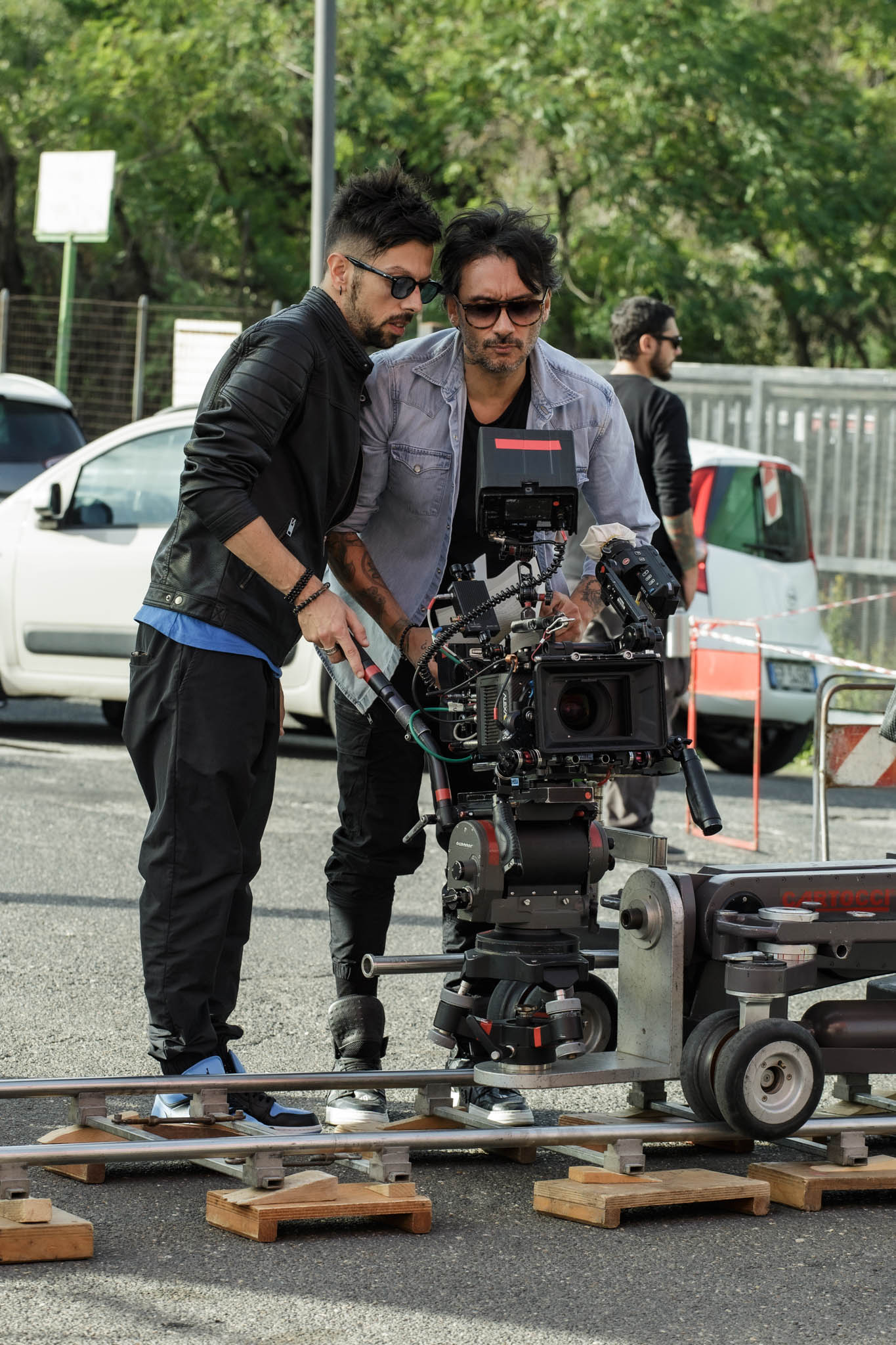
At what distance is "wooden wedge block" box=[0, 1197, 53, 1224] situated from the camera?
3.61 metres

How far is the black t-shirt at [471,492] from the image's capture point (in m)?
4.64

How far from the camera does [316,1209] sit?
3.81 m

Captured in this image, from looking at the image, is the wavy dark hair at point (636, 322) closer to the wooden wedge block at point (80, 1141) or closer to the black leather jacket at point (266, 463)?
the black leather jacket at point (266, 463)

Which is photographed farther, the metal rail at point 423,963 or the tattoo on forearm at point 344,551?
the tattoo on forearm at point 344,551

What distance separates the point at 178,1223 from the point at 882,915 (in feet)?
5.67

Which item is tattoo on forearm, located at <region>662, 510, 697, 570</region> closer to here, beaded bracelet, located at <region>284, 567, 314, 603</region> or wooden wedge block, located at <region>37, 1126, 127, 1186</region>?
beaded bracelet, located at <region>284, 567, 314, 603</region>

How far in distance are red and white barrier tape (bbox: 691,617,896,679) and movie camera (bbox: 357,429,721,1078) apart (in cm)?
463

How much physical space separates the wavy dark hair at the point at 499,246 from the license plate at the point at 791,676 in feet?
22.4

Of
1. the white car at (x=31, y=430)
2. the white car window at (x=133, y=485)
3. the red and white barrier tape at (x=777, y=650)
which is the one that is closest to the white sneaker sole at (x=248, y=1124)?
the red and white barrier tape at (x=777, y=650)

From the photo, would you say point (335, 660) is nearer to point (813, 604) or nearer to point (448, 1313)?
point (448, 1313)

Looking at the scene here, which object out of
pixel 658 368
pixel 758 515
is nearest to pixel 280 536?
pixel 658 368

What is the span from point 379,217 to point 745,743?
26.1 feet

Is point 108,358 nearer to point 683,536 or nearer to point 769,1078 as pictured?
point 683,536

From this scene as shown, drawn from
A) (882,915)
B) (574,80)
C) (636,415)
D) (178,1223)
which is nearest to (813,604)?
(636,415)
